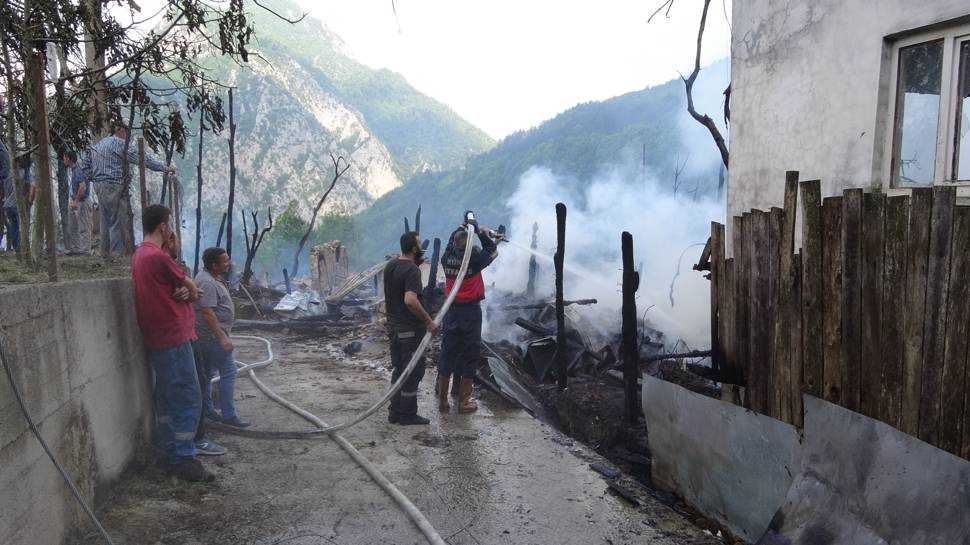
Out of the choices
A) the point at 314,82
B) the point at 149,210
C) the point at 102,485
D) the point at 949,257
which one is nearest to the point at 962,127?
the point at 949,257

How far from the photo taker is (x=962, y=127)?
3.66m

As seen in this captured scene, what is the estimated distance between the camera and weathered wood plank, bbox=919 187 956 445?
2672 millimetres

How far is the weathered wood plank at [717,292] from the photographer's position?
4371 mm

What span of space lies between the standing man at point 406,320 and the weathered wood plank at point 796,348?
3138 mm

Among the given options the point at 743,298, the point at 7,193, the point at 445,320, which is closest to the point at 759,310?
the point at 743,298

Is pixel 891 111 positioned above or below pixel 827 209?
above

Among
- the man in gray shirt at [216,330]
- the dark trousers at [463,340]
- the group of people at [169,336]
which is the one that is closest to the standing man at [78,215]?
the man in gray shirt at [216,330]

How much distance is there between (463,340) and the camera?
646 centimetres

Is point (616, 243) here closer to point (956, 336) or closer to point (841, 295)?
point (841, 295)

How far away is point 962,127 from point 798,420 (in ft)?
6.64

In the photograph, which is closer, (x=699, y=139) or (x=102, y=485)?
(x=102, y=485)

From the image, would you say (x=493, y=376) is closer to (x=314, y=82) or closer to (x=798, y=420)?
(x=798, y=420)

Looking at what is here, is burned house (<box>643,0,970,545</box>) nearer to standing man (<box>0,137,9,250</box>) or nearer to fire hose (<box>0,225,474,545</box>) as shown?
fire hose (<box>0,225,474,545</box>)

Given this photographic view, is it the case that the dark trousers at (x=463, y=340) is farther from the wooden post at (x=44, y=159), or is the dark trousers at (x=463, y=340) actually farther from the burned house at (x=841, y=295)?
the wooden post at (x=44, y=159)
